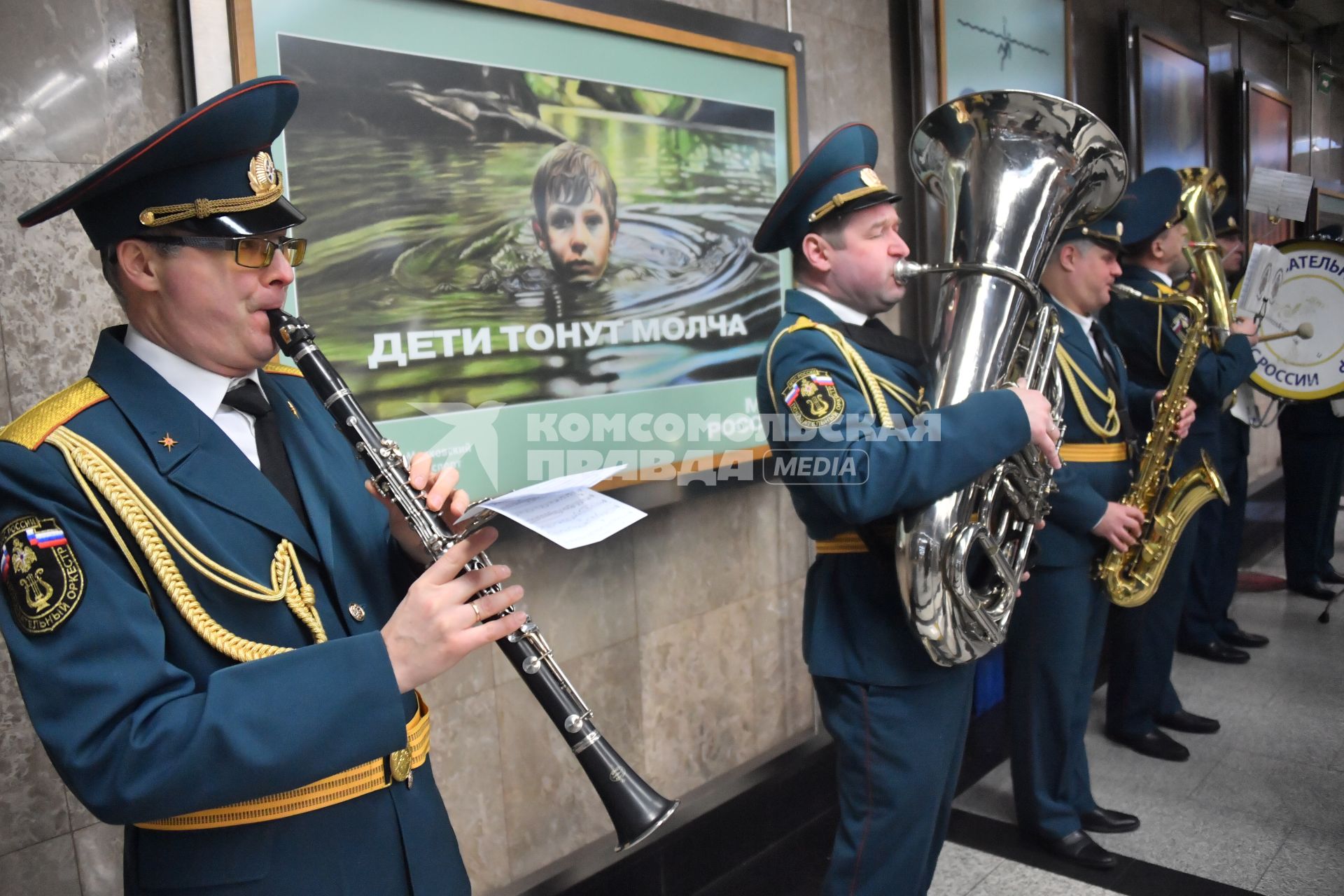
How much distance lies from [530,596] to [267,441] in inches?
43.3

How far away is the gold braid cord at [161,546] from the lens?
99cm

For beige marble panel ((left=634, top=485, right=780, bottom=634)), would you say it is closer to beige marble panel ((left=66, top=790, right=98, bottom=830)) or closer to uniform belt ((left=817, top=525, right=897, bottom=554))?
uniform belt ((left=817, top=525, right=897, bottom=554))

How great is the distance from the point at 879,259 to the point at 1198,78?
14.5 ft

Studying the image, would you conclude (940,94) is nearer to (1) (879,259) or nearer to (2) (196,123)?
(1) (879,259)

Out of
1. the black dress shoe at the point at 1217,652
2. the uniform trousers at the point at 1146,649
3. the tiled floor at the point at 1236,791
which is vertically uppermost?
the uniform trousers at the point at 1146,649

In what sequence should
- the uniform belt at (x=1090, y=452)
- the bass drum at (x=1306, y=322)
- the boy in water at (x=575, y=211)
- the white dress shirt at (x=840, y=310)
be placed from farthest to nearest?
the bass drum at (x=1306, y=322)
the uniform belt at (x=1090, y=452)
the boy in water at (x=575, y=211)
the white dress shirt at (x=840, y=310)

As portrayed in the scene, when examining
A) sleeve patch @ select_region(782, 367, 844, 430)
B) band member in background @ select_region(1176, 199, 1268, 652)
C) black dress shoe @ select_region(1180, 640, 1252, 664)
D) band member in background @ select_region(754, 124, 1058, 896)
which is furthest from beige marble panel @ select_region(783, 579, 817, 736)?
black dress shoe @ select_region(1180, 640, 1252, 664)

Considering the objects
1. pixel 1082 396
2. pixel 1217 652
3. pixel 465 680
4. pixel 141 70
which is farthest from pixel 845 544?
pixel 1217 652

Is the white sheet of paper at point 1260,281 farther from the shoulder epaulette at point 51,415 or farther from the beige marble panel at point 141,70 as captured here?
the shoulder epaulette at point 51,415

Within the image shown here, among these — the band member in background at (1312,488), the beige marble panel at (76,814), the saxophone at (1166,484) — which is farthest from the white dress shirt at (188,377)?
the band member in background at (1312,488)

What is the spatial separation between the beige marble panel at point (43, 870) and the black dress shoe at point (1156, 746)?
3243 millimetres

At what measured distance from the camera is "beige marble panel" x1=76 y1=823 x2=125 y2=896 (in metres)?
1.57

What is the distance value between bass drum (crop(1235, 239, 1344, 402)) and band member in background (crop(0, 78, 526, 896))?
4.15 meters

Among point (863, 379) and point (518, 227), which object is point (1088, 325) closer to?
point (863, 379)
